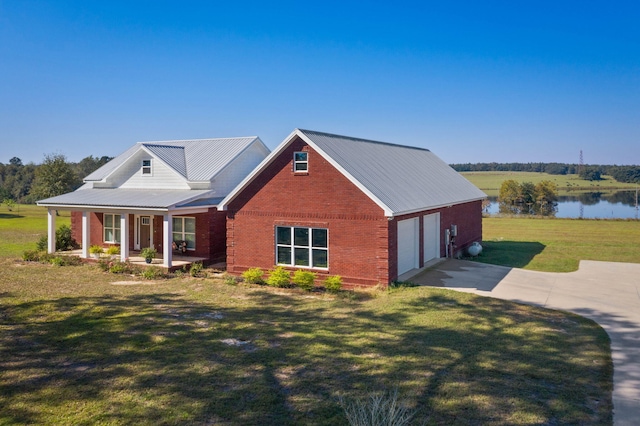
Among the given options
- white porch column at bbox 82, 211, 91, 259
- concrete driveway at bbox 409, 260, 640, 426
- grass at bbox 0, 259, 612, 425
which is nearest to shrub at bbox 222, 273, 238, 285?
grass at bbox 0, 259, 612, 425

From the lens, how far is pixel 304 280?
1748cm

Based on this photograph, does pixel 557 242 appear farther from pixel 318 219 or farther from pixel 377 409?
pixel 377 409

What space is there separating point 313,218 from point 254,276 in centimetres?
318

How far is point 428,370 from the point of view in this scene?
967cm

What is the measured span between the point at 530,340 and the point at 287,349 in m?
5.81

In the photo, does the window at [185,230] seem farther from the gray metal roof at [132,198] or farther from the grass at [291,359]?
the grass at [291,359]

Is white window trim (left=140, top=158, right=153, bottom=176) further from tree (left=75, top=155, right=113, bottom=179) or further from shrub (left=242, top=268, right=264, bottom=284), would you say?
tree (left=75, top=155, right=113, bottom=179)

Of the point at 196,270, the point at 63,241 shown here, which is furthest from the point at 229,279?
the point at 63,241

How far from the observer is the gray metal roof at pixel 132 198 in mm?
22156

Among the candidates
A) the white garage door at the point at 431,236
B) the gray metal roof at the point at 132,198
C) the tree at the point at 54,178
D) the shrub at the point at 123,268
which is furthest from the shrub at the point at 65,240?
the tree at the point at 54,178

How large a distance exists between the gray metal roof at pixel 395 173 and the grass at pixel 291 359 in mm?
4005

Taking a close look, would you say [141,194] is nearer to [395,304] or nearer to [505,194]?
[395,304]

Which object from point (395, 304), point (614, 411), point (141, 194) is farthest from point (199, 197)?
point (614, 411)

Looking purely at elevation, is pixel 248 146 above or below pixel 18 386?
above
